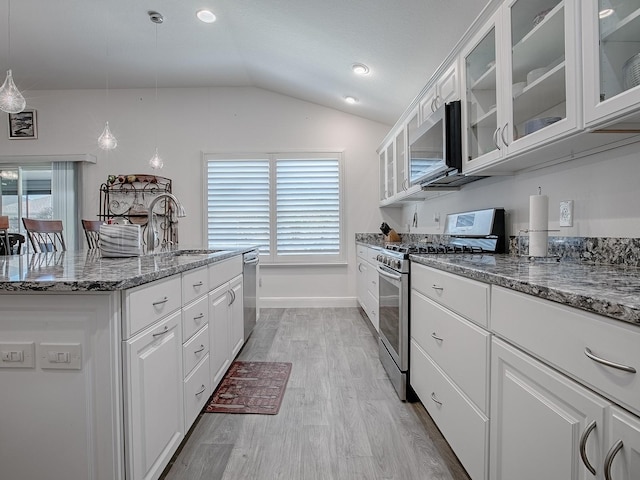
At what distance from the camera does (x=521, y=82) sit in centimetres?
153

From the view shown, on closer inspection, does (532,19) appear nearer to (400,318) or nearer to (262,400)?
(400,318)

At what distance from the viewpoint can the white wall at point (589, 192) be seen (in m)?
1.29

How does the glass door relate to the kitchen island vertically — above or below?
above

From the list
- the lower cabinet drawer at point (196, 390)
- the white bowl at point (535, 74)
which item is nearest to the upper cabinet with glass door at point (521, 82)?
the white bowl at point (535, 74)

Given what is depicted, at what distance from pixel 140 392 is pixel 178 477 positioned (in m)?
0.55

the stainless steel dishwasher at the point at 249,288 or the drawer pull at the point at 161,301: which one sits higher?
the drawer pull at the point at 161,301

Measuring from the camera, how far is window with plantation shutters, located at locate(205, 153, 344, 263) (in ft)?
15.2

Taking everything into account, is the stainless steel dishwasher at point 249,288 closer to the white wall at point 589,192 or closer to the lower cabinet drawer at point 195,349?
the lower cabinet drawer at point 195,349

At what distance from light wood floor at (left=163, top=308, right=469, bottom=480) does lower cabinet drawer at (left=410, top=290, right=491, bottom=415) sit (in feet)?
1.35

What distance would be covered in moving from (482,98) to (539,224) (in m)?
0.79

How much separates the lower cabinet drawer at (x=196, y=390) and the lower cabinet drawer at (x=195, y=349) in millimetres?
37

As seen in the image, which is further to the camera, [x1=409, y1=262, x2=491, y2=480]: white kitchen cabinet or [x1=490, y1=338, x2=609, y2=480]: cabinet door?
[x1=409, y1=262, x2=491, y2=480]: white kitchen cabinet

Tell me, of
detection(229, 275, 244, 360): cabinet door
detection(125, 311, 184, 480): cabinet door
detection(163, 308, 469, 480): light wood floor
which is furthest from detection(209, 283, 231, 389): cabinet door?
detection(125, 311, 184, 480): cabinet door

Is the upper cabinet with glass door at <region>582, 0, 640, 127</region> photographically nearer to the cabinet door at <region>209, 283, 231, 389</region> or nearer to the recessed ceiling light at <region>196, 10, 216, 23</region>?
the cabinet door at <region>209, 283, 231, 389</region>
